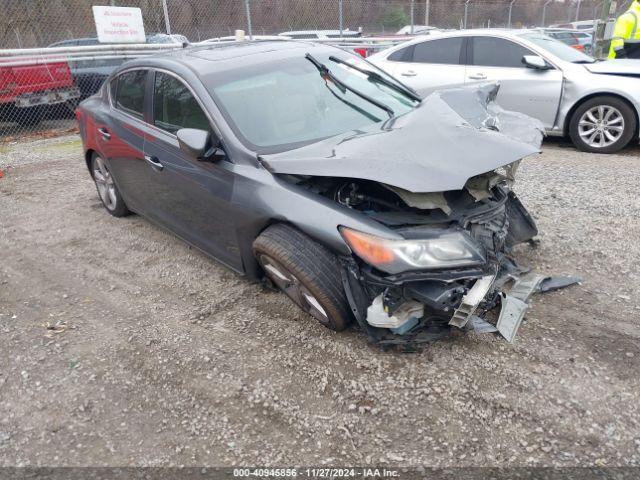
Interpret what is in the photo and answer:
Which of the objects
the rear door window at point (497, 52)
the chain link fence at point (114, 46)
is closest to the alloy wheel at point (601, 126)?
the rear door window at point (497, 52)

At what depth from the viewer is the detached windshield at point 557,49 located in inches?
268

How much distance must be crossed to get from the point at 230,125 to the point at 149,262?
1.58 m

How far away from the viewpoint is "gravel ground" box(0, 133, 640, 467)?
7.55ft

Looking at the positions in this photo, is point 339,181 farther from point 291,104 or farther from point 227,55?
point 227,55

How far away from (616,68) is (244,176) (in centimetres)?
575

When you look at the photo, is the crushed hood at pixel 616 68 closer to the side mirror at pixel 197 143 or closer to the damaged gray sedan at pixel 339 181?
the damaged gray sedan at pixel 339 181

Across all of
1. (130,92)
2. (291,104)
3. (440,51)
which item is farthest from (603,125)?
(130,92)

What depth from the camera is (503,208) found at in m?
3.01

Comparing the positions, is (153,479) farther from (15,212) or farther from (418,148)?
(15,212)

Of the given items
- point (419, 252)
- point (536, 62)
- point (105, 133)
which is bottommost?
point (419, 252)

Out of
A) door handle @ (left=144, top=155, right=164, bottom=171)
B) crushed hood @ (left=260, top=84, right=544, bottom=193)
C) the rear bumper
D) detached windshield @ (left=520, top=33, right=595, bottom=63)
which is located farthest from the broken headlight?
the rear bumper

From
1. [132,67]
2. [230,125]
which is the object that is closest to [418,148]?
[230,125]

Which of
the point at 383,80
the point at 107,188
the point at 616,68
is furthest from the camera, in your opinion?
the point at 616,68

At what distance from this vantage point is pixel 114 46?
9.75m
